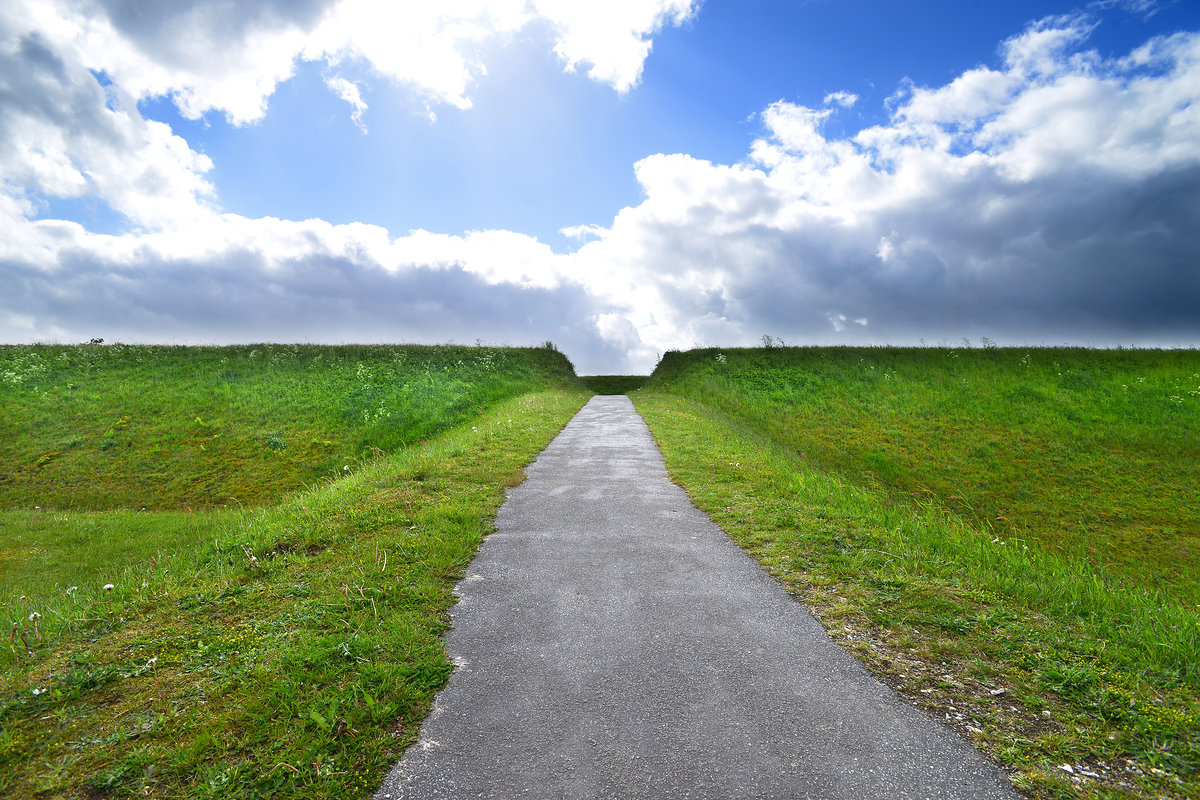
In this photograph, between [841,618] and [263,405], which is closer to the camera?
[841,618]

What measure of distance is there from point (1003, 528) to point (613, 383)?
117 ft

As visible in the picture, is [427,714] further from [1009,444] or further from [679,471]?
[1009,444]

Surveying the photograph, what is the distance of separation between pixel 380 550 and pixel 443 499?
2.10 m

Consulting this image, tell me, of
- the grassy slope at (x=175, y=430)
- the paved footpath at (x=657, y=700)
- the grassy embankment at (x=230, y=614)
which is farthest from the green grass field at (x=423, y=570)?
the paved footpath at (x=657, y=700)

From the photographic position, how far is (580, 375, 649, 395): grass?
45.3 m

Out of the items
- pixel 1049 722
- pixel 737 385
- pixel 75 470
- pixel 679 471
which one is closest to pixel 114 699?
pixel 1049 722

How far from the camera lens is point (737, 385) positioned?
28266 mm

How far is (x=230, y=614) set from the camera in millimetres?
4906

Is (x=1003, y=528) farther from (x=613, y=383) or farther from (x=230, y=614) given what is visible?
(x=613, y=383)

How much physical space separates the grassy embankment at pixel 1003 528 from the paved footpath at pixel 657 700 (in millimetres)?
452

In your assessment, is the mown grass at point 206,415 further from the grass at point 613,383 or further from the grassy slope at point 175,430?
the grass at point 613,383

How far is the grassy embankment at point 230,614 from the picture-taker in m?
3.13

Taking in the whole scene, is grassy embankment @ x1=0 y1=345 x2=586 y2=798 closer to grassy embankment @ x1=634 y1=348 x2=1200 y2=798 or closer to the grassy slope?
the grassy slope

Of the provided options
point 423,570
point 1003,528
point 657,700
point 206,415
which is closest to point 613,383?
point 206,415
